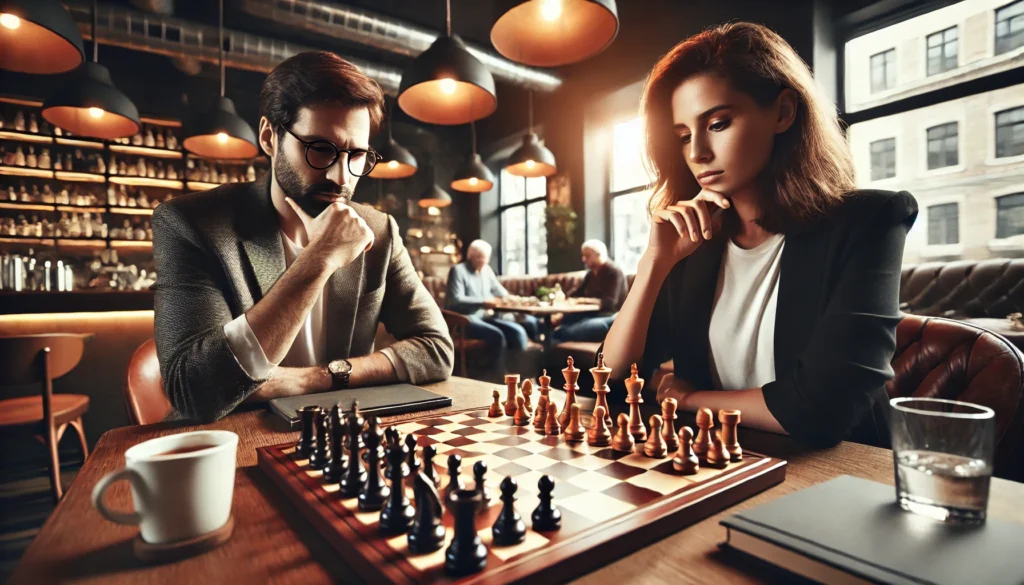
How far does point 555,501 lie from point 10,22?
3503mm

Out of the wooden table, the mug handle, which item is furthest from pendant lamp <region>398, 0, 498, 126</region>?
the mug handle

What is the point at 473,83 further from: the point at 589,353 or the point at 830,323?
the point at 589,353

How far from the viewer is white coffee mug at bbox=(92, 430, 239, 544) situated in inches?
21.6

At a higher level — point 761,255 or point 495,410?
point 761,255

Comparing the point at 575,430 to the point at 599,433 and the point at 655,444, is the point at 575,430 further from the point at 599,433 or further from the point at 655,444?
the point at 655,444

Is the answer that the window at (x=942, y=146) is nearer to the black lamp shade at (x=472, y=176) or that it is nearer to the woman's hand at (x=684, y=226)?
the woman's hand at (x=684, y=226)

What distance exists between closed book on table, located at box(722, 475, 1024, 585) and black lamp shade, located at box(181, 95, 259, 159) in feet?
16.7

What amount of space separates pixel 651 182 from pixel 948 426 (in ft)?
4.01

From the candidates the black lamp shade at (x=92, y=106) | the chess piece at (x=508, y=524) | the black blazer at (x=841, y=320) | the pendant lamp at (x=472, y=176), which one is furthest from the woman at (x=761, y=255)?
the pendant lamp at (x=472, y=176)

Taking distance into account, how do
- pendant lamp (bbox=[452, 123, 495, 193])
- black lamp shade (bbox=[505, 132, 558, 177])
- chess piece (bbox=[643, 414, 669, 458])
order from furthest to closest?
pendant lamp (bbox=[452, 123, 495, 193]) → black lamp shade (bbox=[505, 132, 558, 177]) → chess piece (bbox=[643, 414, 669, 458])

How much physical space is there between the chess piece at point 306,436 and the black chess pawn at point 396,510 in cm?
28

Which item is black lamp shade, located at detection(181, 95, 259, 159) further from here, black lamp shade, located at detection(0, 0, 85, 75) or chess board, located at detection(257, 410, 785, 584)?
chess board, located at detection(257, 410, 785, 584)

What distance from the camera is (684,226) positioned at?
1.40 metres

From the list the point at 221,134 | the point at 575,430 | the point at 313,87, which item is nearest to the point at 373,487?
the point at 575,430
